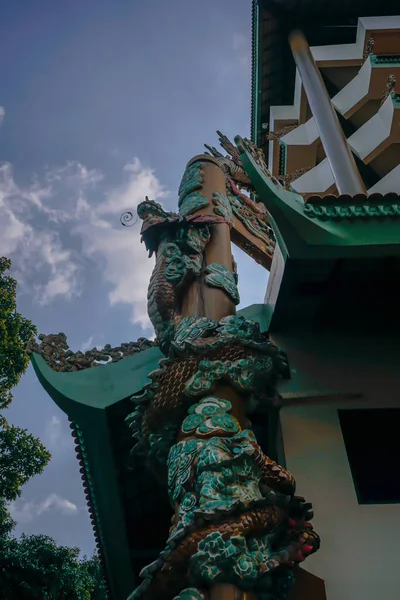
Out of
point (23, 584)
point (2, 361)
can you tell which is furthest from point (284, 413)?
point (2, 361)

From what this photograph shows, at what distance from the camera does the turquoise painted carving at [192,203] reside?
6230mm

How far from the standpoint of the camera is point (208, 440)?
11.7ft

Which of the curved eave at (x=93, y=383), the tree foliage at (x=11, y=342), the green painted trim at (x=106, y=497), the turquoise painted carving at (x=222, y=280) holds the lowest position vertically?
the green painted trim at (x=106, y=497)

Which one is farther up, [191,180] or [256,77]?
[256,77]

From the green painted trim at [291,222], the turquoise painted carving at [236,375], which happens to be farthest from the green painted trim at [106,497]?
the green painted trim at [291,222]

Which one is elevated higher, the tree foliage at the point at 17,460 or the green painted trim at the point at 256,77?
the green painted trim at the point at 256,77

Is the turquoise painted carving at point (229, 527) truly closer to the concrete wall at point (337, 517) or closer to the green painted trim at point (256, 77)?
the concrete wall at point (337, 517)

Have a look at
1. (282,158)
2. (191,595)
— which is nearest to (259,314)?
(191,595)

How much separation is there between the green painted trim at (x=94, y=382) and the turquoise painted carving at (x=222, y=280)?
2.78ft

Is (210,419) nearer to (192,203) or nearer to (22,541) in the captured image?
(192,203)

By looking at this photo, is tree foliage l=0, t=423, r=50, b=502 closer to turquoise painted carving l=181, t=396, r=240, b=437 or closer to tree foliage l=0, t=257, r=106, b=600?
tree foliage l=0, t=257, r=106, b=600

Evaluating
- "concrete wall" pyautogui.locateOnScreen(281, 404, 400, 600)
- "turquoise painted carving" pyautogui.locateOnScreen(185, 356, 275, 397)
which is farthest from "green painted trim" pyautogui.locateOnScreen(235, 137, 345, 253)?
"concrete wall" pyautogui.locateOnScreen(281, 404, 400, 600)

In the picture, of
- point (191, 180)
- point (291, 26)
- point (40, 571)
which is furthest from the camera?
point (291, 26)

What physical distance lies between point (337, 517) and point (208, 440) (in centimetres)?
109
